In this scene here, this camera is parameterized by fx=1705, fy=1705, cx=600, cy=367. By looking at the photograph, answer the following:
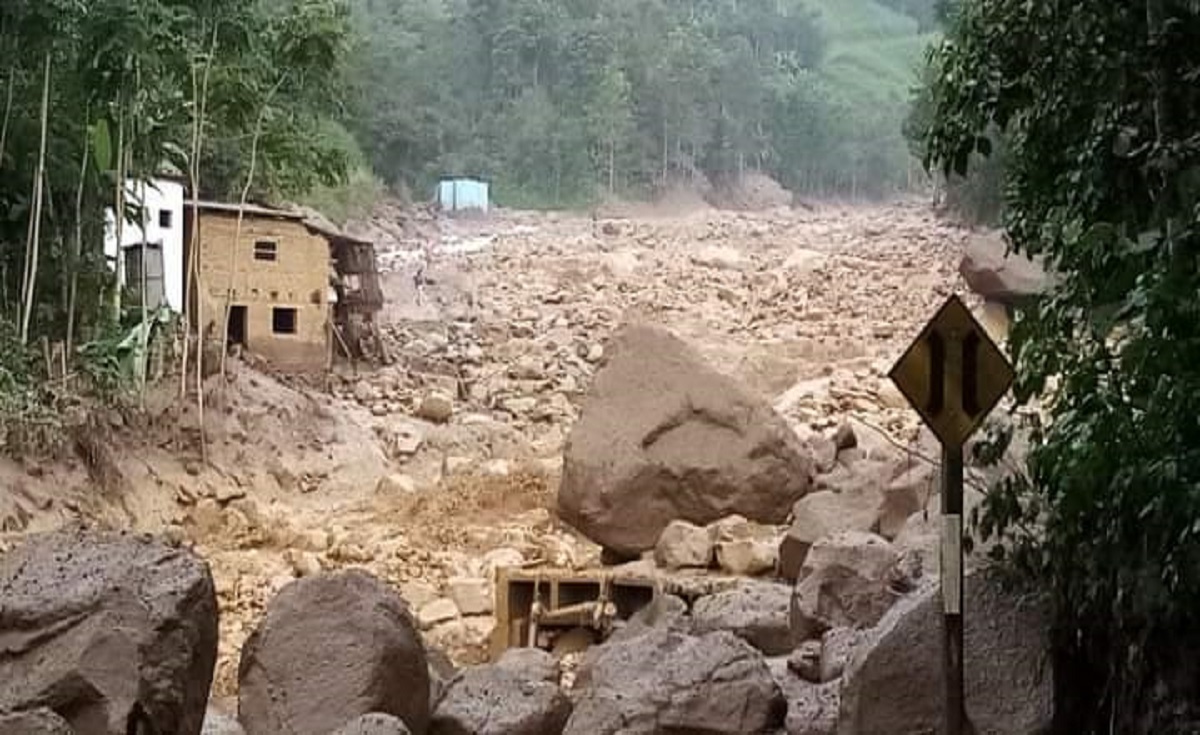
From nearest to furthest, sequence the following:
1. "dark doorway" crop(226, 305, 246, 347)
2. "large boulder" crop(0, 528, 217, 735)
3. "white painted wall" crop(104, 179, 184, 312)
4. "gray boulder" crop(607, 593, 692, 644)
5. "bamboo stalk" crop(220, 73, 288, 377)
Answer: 1. "large boulder" crop(0, 528, 217, 735)
2. "gray boulder" crop(607, 593, 692, 644)
3. "white painted wall" crop(104, 179, 184, 312)
4. "bamboo stalk" crop(220, 73, 288, 377)
5. "dark doorway" crop(226, 305, 246, 347)

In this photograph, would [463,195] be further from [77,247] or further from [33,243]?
[33,243]

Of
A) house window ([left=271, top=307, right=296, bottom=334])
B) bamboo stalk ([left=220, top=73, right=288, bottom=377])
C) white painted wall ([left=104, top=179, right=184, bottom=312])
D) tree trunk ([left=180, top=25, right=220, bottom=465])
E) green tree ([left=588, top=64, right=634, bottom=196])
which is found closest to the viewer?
tree trunk ([left=180, top=25, right=220, bottom=465])

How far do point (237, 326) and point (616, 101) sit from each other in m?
6.97

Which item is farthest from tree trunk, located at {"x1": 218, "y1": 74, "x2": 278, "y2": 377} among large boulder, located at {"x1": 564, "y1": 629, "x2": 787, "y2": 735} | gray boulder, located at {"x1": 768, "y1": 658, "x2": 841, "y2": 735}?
large boulder, located at {"x1": 564, "y1": 629, "x2": 787, "y2": 735}

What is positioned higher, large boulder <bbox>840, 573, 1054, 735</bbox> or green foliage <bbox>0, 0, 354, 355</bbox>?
green foliage <bbox>0, 0, 354, 355</bbox>

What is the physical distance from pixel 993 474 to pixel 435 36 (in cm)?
1598

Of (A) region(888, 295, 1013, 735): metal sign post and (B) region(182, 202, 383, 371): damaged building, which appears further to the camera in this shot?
(B) region(182, 202, 383, 371): damaged building

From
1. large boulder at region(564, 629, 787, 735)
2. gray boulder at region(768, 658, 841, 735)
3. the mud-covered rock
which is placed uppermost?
large boulder at region(564, 629, 787, 735)

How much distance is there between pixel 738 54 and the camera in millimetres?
20453

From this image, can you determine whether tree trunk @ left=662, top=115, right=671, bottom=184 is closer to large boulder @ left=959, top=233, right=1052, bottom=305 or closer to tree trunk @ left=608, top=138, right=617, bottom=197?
tree trunk @ left=608, top=138, right=617, bottom=197

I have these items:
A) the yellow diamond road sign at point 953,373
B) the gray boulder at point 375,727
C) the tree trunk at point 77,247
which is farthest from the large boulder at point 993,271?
the yellow diamond road sign at point 953,373

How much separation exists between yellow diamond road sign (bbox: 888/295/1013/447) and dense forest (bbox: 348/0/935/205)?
1580 cm

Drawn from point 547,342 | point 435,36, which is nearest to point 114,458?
point 547,342

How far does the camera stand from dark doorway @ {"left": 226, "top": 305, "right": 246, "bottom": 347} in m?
14.1
